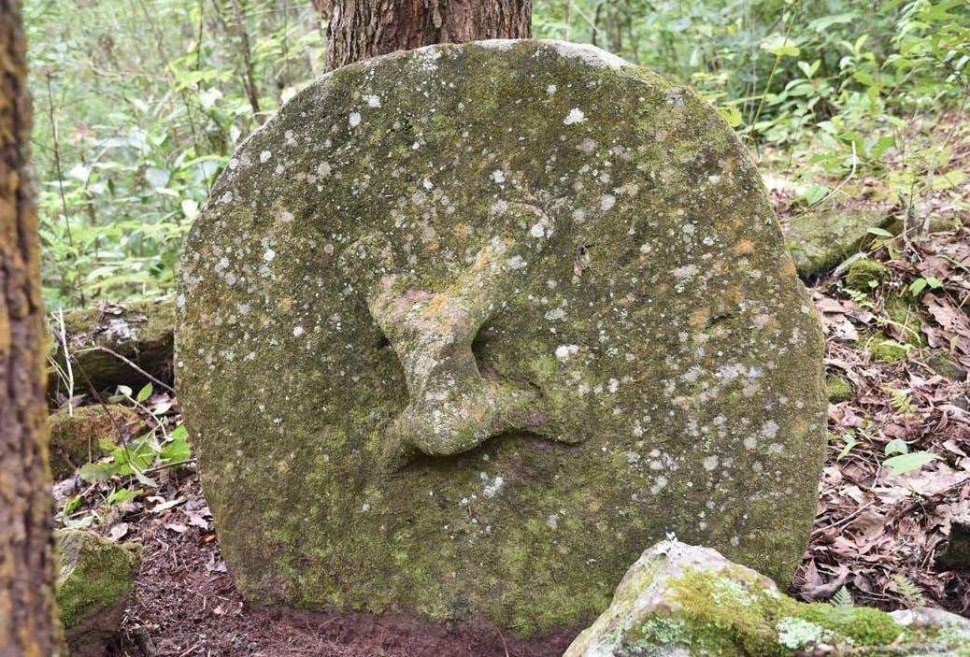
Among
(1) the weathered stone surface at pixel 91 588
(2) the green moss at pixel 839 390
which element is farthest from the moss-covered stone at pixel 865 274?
(1) the weathered stone surface at pixel 91 588

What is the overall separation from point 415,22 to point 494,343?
145cm

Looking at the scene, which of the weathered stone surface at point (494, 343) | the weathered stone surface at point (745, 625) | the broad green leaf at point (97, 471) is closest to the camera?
the weathered stone surface at point (745, 625)

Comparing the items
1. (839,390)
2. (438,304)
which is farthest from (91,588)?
(839,390)

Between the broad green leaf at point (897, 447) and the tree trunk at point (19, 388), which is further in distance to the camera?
the broad green leaf at point (897, 447)

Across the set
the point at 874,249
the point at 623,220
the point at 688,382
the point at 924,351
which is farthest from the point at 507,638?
the point at 874,249

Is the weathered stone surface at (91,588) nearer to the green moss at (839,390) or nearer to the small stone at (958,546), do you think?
the small stone at (958,546)

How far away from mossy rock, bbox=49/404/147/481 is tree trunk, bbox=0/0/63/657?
8.38ft

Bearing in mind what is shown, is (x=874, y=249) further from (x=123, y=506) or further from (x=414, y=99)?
(x=123, y=506)

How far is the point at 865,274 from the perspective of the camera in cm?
404

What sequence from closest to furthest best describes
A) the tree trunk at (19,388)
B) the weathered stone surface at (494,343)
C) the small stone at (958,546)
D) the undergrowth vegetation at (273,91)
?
the tree trunk at (19,388) → the weathered stone surface at (494,343) → the small stone at (958,546) → the undergrowth vegetation at (273,91)

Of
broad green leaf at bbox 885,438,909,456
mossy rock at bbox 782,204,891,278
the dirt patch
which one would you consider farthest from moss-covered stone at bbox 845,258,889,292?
the dirt patch

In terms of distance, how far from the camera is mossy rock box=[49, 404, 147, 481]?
3.56m

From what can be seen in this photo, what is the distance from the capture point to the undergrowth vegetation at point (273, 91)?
4672 millimetres

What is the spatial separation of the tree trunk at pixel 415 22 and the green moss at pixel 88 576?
1995 mm
